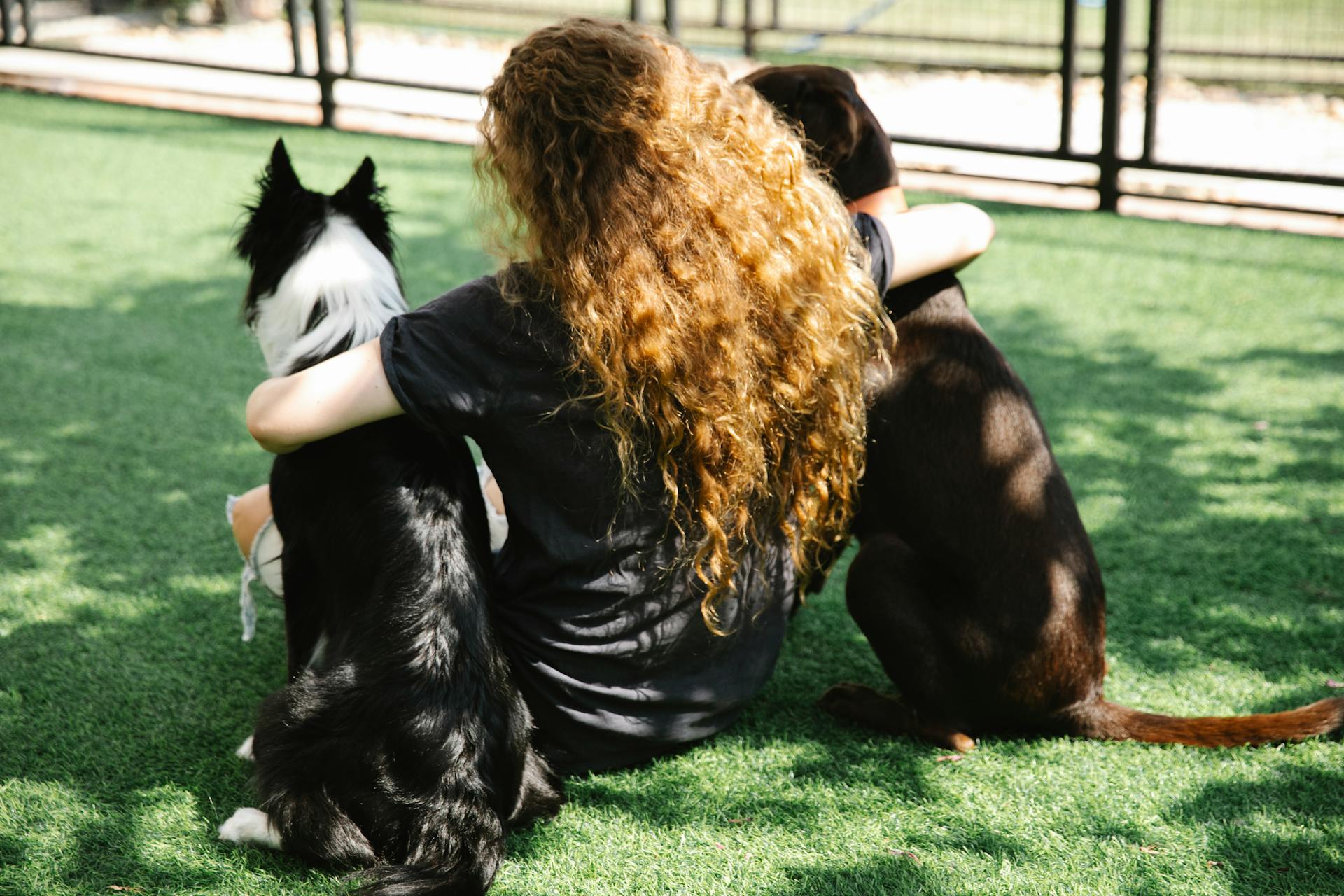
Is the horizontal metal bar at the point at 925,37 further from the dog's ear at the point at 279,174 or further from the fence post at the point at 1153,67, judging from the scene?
the dog's ear at the point at 279,174

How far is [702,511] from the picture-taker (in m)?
2.23

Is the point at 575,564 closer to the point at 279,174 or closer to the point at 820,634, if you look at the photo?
the point at 279,174

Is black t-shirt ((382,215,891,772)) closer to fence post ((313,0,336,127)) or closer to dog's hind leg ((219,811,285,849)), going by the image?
dog's hind leg ((219,811,285,849))

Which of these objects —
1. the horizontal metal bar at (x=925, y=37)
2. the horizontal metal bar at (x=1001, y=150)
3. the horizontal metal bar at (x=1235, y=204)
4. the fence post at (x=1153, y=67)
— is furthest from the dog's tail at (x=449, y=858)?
the horizontal metal bar at (x=925, y=37)

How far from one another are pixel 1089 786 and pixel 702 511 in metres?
1.10

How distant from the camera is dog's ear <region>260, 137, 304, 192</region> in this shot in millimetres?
2336

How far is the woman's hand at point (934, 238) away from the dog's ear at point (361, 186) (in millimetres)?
1119

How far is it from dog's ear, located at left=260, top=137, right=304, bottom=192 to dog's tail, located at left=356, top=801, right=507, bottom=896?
51.3 inches

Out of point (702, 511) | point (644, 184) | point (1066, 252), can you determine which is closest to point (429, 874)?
point (702, 511)

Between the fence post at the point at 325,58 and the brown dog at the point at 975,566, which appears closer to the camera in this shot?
the brown dog at the point at 975,566

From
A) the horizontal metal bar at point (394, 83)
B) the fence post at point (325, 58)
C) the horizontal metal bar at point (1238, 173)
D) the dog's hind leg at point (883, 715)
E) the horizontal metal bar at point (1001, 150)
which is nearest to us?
the dog's hind leg at point (883, 715)

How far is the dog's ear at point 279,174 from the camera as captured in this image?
234 cm

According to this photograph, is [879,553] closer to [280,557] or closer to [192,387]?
[280,557]

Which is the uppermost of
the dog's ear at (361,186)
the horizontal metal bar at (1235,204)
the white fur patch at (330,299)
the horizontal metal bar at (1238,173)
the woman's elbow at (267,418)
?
the dog's ear at (361,186)
